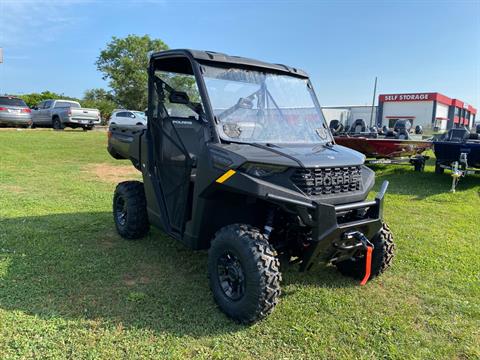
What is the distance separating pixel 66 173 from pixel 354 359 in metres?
8.16

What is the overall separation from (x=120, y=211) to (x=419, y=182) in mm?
7456

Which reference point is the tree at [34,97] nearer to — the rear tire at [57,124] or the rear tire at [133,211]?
the rear tire at [57,124]

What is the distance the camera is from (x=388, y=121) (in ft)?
182

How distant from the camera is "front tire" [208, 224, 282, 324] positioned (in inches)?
115

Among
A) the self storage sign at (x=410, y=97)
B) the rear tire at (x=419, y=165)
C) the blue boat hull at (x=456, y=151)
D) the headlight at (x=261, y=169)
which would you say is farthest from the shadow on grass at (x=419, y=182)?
the self storage sign at (x=410, y=97)

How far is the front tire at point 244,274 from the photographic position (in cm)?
291

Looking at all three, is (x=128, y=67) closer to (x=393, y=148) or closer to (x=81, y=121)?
(x=81, y=121)

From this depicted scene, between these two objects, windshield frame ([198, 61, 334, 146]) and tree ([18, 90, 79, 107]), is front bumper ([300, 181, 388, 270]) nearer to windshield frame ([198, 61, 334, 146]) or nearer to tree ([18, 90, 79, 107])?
windshield frame ([198, 61, 334, 146])

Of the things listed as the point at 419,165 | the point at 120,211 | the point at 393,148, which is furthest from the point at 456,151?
the point at 120,211

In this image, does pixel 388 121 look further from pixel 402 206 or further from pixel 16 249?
pixel 16 249

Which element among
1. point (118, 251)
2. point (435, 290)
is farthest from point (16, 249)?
point (435, 290)

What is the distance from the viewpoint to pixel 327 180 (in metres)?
3.10

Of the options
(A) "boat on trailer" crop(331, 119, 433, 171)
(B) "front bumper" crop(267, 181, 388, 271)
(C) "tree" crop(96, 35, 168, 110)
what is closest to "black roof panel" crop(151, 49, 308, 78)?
(B) "front bumper" crop(267, 181, 388, 271)

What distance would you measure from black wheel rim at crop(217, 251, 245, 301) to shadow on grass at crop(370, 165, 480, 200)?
5.96 metres
